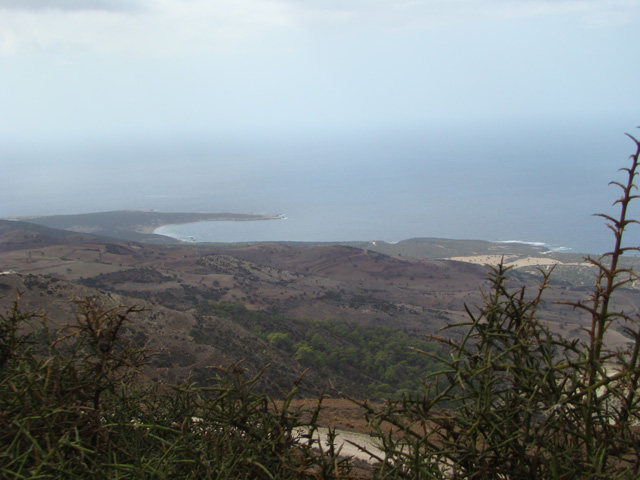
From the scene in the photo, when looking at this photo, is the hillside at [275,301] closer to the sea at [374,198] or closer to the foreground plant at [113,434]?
the foreground plant at [113,434]

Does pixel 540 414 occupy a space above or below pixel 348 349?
above

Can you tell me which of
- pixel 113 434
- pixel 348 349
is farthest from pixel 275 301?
pixel 113 434

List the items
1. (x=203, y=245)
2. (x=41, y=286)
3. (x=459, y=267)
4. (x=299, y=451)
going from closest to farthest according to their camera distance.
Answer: (x=299, y=451) → (x=41, y=286) → (x=459, y=267) → (x=203, y=245)

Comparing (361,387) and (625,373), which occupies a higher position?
(625,373)

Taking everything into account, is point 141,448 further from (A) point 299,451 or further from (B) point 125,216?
(B) point 125,216

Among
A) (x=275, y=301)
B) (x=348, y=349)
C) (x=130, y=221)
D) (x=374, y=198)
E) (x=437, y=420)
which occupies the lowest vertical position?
(x=348, y=349)

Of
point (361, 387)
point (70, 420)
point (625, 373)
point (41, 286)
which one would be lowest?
point (361, 387)

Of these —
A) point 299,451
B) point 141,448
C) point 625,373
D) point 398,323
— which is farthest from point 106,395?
point 398,323

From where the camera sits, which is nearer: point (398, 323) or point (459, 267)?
point (398, 323)

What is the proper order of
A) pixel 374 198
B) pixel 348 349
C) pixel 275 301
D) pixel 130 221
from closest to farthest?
pixel 348 349
pixel 275 301
pixel 130 221
pixel 374 198

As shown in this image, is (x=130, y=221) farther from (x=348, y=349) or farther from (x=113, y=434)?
(x=113, y=434)

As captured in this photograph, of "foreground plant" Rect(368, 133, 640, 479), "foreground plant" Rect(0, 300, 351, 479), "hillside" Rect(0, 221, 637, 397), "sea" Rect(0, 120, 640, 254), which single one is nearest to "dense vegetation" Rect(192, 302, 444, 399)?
"hillside" Rect(0, 221, 637, 397)
